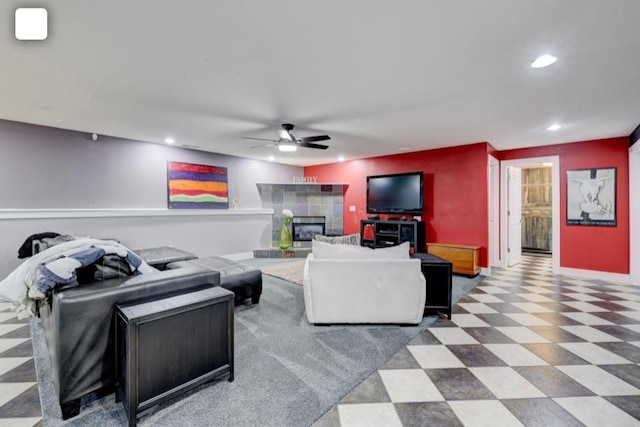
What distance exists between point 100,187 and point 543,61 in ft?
19.1

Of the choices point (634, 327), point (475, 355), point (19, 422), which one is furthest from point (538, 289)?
point (19, 422)

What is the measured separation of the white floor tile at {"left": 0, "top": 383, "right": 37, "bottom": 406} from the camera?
1.74 m

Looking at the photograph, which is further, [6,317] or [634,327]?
[6,317]

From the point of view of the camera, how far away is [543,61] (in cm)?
222

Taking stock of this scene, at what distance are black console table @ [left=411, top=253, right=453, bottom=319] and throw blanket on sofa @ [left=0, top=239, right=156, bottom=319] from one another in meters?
2.70

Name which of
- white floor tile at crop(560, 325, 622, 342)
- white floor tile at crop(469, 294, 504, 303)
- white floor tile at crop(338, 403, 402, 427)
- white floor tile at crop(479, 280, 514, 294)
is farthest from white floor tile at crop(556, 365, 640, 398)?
white floor tile at crop(479, 280, 514, 294)

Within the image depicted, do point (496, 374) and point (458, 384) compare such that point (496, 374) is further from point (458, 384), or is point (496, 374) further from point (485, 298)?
point (485, 298)

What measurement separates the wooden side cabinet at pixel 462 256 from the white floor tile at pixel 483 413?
10.8ft

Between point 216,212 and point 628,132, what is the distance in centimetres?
708

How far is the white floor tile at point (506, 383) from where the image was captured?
1820 millimetres

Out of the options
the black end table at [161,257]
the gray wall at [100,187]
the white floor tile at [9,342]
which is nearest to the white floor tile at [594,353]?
the black end table at [161,257]

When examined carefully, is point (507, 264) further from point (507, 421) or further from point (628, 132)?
point (507, 421)

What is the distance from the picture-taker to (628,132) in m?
4.27

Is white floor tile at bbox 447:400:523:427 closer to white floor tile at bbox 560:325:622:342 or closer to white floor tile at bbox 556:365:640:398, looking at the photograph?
white floor tile at bbox 556:365:640:398
